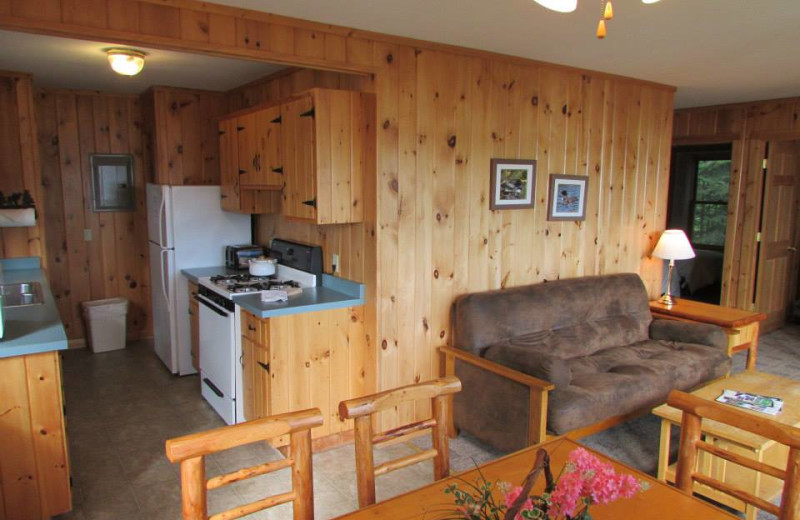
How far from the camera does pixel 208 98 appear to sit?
5.15m

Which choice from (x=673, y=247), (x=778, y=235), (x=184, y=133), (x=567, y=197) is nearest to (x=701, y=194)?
(x=778, y=235)

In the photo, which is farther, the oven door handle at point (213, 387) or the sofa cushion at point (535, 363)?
the oven door handle at point (213, 387)

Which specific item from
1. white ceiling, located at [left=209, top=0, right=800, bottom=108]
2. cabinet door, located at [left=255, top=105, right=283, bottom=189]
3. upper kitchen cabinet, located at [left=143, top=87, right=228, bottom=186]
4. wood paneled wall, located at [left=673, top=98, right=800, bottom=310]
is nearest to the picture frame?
upper kitchen cabinet, located at [left=143, top=87, right=228, bottom=186]

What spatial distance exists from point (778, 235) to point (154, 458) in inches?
251

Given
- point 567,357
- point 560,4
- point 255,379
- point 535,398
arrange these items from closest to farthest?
point 560,4 → point 535,398 → point 255,379 → point 567,357

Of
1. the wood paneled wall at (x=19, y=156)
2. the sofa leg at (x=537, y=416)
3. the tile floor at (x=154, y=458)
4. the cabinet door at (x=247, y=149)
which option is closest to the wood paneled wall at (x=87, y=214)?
the wood paneled wall at (x=19, y=156)

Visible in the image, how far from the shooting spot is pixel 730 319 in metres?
4.32

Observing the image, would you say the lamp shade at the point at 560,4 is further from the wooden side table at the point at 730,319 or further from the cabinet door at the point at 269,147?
the wooden side table at the point at 730,319

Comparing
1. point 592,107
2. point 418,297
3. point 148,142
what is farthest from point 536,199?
point 148,142

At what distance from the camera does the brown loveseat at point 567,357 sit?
3.12 metres

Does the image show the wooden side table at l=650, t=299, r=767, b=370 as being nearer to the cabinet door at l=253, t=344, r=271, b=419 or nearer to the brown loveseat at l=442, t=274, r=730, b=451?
the brown loveseat at l=442, t=274, r=730, b=451

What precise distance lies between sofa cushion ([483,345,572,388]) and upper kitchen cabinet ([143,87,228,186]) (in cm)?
331

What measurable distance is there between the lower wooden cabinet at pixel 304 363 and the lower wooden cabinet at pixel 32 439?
1.07 m

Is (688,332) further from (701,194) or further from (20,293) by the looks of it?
(701,194)
